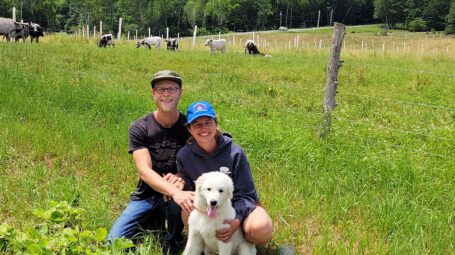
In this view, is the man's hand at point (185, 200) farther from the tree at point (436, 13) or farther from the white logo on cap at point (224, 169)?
the tree at point (436, 13)

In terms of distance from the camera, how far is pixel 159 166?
150 inches

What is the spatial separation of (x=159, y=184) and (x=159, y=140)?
0.52 metres

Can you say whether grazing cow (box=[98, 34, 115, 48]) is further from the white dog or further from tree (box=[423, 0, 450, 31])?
tree (box=[423, 0, 450, 31])

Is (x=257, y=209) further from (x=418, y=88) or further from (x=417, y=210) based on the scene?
(x=418, y=88)

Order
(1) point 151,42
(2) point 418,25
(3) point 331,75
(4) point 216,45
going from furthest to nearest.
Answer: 1. (2) point 418,25
2. (1) point 151,42
3. (4) point 216,45
4. (3) point 331,75

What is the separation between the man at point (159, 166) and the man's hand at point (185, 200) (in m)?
0.05

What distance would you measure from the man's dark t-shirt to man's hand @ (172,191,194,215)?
24.0 inches

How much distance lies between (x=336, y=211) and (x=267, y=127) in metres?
2.25

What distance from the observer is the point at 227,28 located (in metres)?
99.1

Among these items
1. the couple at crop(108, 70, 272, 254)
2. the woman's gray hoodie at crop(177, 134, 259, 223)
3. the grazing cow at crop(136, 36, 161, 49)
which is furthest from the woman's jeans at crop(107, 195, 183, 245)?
the grazing cow at crop(136, 36, 161, 49)

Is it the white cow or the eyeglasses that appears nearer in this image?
the eyeglasses

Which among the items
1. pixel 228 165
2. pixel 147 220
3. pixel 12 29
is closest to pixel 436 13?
pixel 12 29

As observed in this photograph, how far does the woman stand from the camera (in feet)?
10.4

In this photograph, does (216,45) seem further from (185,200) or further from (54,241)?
(54,241)
